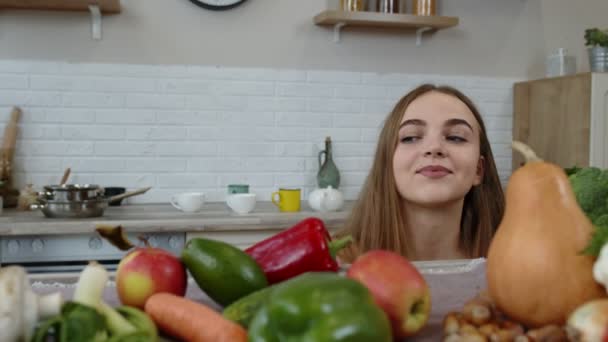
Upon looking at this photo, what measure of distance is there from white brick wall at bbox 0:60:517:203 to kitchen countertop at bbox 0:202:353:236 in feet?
1.00

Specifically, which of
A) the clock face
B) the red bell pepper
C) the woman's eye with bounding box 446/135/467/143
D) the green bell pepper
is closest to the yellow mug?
the clock face

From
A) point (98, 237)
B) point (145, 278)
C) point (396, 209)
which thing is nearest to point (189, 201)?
point (98, 237)

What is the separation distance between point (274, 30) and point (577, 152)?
159cm

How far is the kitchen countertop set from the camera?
100 inches

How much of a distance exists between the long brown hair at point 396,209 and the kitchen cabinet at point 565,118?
1596mm

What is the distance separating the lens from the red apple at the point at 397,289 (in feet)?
2.30

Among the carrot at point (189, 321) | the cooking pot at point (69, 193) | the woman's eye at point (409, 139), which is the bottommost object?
the cooking pot at point (69, 193)

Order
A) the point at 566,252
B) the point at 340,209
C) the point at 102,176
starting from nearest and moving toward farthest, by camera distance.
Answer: the point at 566,252 < the point at 340,209 < the point at 102,176

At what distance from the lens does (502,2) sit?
3.73 metres

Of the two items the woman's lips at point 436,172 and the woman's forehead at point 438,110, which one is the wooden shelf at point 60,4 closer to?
the woman's forehead at point 438,110

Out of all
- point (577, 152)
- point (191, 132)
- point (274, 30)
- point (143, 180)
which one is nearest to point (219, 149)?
point (191, 132)

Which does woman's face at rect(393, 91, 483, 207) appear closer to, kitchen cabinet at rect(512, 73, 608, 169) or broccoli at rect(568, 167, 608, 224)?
broccoli at rect(568, 167, 608, 224)

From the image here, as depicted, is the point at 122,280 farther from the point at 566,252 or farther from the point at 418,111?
the point at 418,111

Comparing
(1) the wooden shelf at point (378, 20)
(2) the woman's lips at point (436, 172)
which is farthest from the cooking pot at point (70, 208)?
(2) the woman's lips at point (436, 172)
